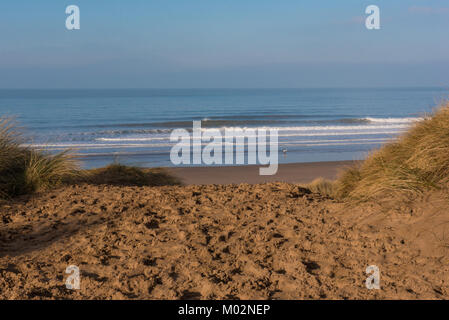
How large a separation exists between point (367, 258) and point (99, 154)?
693 inches

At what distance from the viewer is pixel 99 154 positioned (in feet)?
68.7

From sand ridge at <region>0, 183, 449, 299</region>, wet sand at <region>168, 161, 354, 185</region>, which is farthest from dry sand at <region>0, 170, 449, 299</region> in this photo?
wet sand at <region>168, 161, 354, 185</region>

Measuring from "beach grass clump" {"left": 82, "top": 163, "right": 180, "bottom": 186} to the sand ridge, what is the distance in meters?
2.01

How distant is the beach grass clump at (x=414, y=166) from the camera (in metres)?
5.86

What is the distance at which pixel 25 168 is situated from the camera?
8.46 meters

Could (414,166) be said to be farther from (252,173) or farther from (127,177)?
(252,173)

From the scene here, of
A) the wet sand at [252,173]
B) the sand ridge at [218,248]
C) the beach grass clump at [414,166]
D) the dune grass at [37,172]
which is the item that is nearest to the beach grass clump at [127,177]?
the dune grass at [37,172]

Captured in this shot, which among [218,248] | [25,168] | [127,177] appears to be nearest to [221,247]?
[218,248]

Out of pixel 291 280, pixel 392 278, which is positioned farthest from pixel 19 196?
pixel 392 278

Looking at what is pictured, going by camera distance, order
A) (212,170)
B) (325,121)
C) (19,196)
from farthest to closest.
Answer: (325,121) → (212,170) → (19,196)

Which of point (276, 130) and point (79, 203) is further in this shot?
point (276, 130)

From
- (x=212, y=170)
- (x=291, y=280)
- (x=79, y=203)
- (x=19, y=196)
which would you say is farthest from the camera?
(x=212, y=170)

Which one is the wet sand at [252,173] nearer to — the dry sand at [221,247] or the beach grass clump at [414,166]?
the dry sand at [221,247]

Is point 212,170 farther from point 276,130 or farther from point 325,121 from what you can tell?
point 325,121
